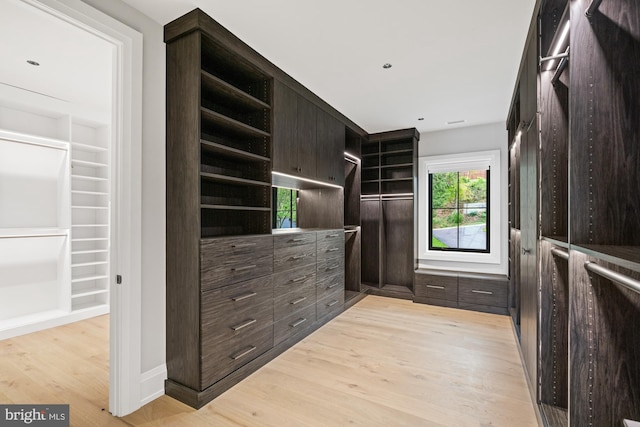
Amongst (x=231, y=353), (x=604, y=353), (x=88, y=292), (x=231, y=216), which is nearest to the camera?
(x=604, y=353)

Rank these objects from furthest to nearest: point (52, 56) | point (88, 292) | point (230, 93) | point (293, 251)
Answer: point (88, 292) < point (293, 251) < point (52, 56) < point (230, 93)

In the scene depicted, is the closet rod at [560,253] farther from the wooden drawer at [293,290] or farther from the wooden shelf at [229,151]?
the wooden shelf at [229,151]

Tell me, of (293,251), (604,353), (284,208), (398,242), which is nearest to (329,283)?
(293,251)

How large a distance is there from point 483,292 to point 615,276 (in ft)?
11.1

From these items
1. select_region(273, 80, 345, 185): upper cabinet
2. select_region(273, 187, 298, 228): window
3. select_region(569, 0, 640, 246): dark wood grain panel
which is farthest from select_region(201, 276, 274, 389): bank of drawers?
select_region(569, 0, 640, 246): dark wood grain panel

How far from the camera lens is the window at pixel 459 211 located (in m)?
4.39

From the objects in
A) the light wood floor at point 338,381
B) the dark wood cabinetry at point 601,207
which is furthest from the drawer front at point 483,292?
the dark wood cabinetry at point 601,207

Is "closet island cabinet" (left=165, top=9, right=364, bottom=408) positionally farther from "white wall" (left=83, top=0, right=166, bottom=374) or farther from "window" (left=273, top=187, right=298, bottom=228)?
"window" (left=273, top=187, right=298, bottom=228)

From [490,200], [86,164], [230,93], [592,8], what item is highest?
[230,93]

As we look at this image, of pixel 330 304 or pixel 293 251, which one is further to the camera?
pixel 330 304

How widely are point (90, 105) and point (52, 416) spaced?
3413 millimetres

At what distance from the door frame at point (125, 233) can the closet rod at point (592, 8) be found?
7.78ft

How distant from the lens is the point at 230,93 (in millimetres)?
2389

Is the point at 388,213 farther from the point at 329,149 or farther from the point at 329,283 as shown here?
the point at 329,283
